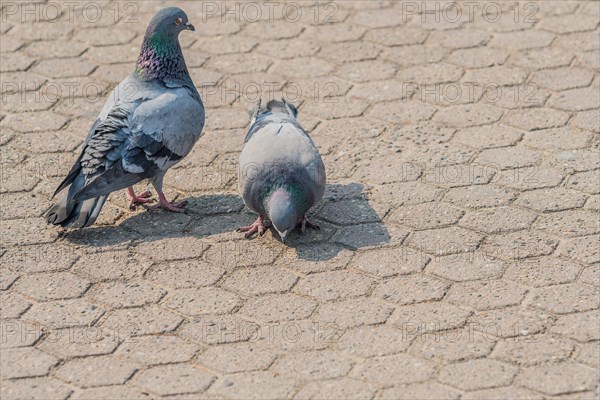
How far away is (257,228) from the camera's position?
316 inches

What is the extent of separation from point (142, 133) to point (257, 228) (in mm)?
1092

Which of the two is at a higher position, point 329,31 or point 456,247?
point 329,31

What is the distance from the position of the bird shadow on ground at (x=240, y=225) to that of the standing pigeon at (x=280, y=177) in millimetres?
145

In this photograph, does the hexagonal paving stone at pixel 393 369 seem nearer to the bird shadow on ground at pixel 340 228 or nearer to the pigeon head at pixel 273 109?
the bird shadow on ground at pixel 340 228

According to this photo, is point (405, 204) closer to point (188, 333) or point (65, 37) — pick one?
point (188, 333)

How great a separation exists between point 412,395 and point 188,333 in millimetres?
1536

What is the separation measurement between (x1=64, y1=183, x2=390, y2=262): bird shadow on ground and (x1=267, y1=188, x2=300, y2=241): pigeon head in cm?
26

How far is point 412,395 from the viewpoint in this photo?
6.32 m

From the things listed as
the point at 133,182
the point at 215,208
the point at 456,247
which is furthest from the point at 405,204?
the point at 133,182

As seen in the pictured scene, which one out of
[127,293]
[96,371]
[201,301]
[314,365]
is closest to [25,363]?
[96,371]

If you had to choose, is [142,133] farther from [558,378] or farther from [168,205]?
[558,378]

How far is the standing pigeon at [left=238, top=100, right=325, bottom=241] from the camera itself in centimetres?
764

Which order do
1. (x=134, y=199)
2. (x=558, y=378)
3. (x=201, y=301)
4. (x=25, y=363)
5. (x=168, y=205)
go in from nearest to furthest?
(x=558, y=378)
(x=25, y=363)
(x=201, y=301)
(x=168, y=205)
(x=134, y=199)

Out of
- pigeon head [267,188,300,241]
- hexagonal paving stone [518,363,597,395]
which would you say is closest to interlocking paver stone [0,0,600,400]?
hexagonal paving stone [518,363,597,395]
